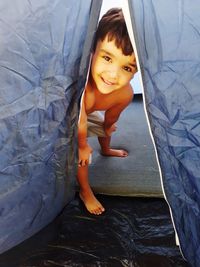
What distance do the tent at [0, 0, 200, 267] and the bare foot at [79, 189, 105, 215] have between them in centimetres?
19

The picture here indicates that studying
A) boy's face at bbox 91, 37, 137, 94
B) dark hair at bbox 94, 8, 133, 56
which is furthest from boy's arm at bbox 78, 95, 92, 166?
dark hair at bbox 94, 8, 133, 56

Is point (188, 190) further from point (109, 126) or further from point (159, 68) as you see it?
point (109, 126)

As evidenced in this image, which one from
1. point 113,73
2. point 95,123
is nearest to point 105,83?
point 113,73

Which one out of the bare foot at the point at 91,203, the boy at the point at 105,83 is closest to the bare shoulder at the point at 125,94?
the boy at the point at 105,83

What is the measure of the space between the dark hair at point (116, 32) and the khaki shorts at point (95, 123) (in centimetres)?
35

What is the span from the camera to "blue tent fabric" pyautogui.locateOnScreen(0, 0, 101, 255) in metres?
0.77

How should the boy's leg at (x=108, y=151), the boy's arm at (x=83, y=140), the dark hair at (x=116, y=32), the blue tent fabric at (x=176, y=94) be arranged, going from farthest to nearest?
the boy's leg at (x=108, y=151) → the boy's arm at (x=83, y=140) → the dark hair at (x=116, y=32) → the blue tent fabric at (x=176, y=94)

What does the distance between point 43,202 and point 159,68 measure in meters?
0.48

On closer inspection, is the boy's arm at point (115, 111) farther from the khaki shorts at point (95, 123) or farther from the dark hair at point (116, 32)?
the dark hair at point (116, 32)

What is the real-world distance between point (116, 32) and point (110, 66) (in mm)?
90

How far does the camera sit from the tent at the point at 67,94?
73 cm

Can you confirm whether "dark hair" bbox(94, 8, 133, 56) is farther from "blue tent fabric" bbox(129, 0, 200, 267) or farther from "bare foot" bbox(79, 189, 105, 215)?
"bare foot" bbox(79, 189, 105, 215)

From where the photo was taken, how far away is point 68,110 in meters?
0.91

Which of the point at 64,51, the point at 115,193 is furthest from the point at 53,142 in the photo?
the point at 115,193
